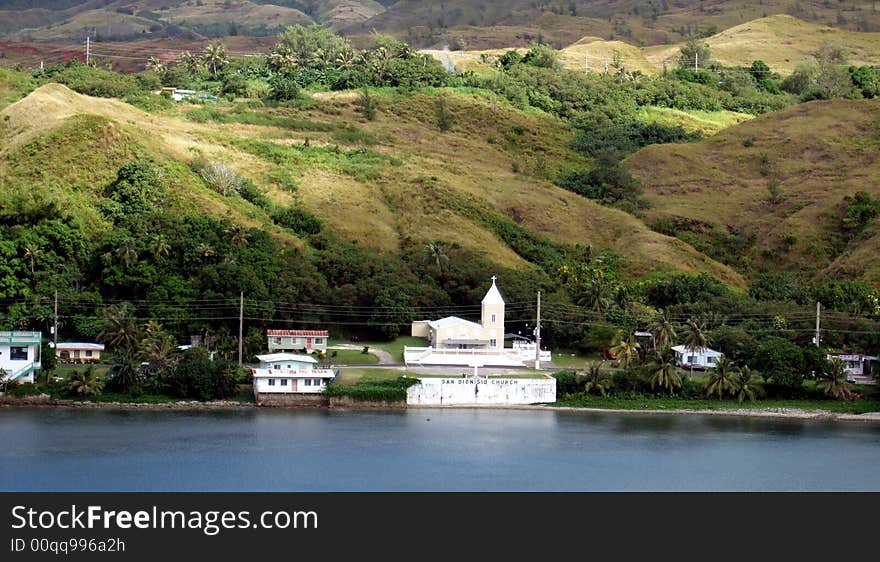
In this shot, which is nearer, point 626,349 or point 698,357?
point 626,349

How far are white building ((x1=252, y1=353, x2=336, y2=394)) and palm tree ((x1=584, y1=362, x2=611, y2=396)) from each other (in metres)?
12.7

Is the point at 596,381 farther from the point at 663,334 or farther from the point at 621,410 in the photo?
the point at 663,334

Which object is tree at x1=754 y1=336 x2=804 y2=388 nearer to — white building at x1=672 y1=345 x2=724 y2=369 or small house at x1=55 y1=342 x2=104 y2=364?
white building at x1=672 y1=345 x2=724 y2=369

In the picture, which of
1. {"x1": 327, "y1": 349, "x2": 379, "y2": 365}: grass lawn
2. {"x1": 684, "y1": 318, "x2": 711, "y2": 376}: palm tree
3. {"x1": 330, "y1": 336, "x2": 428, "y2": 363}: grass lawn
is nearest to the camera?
{"x1": 684, "y1": 318, "x2": 711, "y2": 376}: palm tree

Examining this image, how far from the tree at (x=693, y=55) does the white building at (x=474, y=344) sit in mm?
107420

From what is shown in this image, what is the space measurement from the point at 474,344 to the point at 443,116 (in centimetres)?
6224

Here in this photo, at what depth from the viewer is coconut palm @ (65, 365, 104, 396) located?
7006 centimetres

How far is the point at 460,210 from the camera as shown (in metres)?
108

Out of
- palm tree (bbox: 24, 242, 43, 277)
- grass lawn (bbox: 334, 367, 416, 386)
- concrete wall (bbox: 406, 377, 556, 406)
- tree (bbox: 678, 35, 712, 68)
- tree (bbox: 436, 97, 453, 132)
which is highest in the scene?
tree (bbox: 678, 35, 712, 68)

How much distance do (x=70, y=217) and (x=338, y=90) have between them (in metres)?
60.2

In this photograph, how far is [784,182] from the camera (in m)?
130

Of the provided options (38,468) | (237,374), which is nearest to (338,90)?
(237,374)

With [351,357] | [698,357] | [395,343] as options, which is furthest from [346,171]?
[698,357]

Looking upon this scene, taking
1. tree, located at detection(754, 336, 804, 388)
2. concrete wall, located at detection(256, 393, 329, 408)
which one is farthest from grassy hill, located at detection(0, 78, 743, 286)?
tree, located at detection(754, 336, 804, 388)
